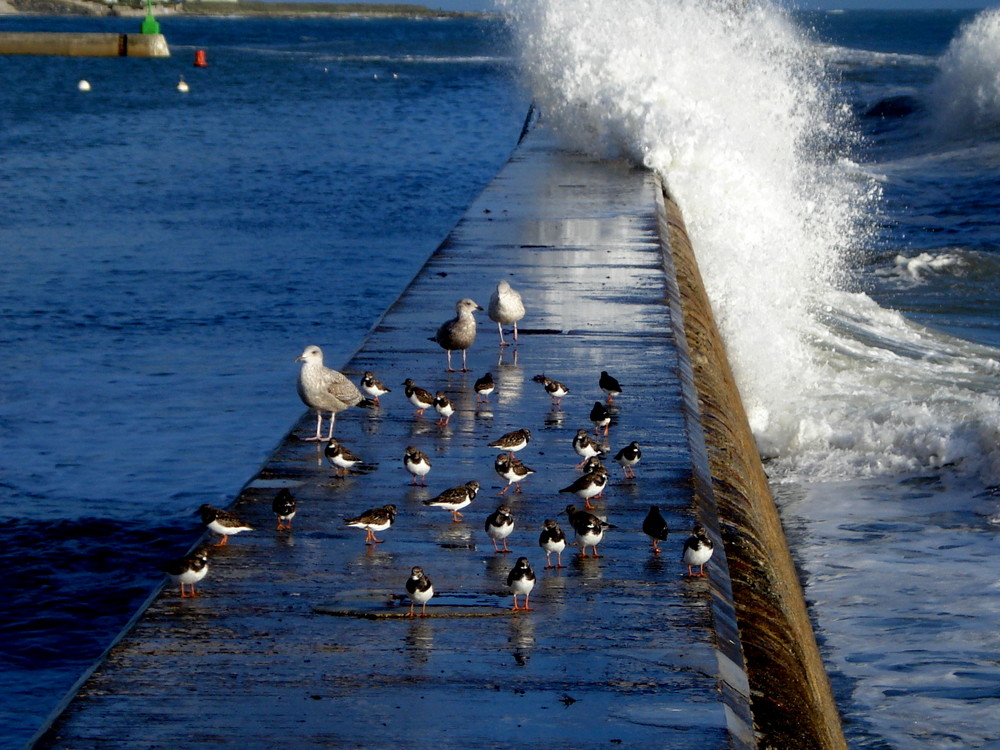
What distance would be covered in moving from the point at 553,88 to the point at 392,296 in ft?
19.0

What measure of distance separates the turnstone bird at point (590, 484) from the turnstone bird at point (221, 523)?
5.06 ft

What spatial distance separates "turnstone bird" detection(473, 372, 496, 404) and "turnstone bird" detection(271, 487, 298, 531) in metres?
2.19

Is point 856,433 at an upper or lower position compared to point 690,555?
lower

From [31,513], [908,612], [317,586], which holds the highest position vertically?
[317,586]

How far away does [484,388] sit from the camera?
8.16m

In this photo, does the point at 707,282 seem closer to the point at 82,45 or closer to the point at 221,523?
the point at 221,523

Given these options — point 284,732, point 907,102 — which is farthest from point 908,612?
point 907,102

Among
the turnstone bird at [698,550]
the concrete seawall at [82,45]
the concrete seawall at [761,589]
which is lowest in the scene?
the concrete seawall at [82,45]

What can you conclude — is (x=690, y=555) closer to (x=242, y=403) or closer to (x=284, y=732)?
(x=284, y=732)

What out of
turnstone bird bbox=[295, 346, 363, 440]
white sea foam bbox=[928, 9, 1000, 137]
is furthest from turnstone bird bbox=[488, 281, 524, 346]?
white sea foam bbox=[928, 9, 1000, 137]

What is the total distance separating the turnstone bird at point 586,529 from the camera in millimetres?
5723

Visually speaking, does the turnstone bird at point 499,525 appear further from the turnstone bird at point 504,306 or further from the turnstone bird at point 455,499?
the turnstone bird at point 504,306

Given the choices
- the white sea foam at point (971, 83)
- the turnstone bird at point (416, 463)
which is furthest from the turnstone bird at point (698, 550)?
the white sea foam at point (971, 83)

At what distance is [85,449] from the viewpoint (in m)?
12.0
